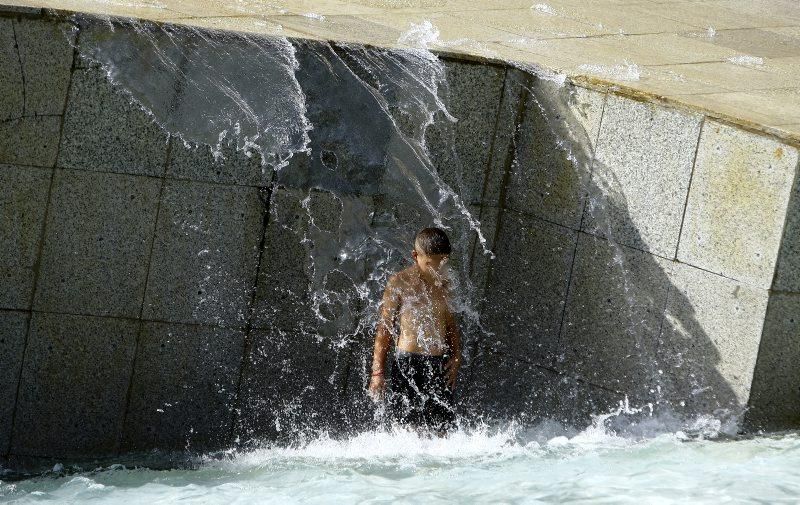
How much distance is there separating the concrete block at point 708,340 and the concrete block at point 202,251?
2571mm

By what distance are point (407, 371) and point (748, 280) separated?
2.01m

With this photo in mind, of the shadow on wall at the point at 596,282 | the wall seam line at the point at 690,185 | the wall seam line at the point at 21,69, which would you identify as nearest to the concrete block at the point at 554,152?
the shadow on wall at the point at 596,282

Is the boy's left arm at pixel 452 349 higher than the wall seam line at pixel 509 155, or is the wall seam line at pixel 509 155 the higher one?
the wall seam line at pixel 509 155

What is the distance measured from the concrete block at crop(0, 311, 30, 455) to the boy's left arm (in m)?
2.55

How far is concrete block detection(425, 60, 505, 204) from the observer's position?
7234 millimetres

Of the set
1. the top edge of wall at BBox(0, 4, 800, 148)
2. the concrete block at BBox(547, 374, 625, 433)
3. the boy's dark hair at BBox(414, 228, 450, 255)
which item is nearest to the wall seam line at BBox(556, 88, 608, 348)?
the top edge of wall at BBox(0, 4, 800, 148)

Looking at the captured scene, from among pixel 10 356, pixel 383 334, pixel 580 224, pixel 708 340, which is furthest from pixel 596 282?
pixel 10 356

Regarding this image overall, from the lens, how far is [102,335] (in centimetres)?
714

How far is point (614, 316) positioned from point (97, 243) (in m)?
3.16

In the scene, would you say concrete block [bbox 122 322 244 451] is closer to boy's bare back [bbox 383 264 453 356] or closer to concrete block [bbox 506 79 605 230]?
boy's bare back [bbox 383 264 453 356]

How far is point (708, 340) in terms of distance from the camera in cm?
653

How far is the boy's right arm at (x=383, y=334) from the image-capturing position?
6805 millimetres

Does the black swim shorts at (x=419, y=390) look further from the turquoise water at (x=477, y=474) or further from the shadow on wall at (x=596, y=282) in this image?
the shadow on wall at (x=596, y=282)

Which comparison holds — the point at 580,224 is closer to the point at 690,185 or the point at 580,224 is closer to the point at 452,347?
the point at 690,185
